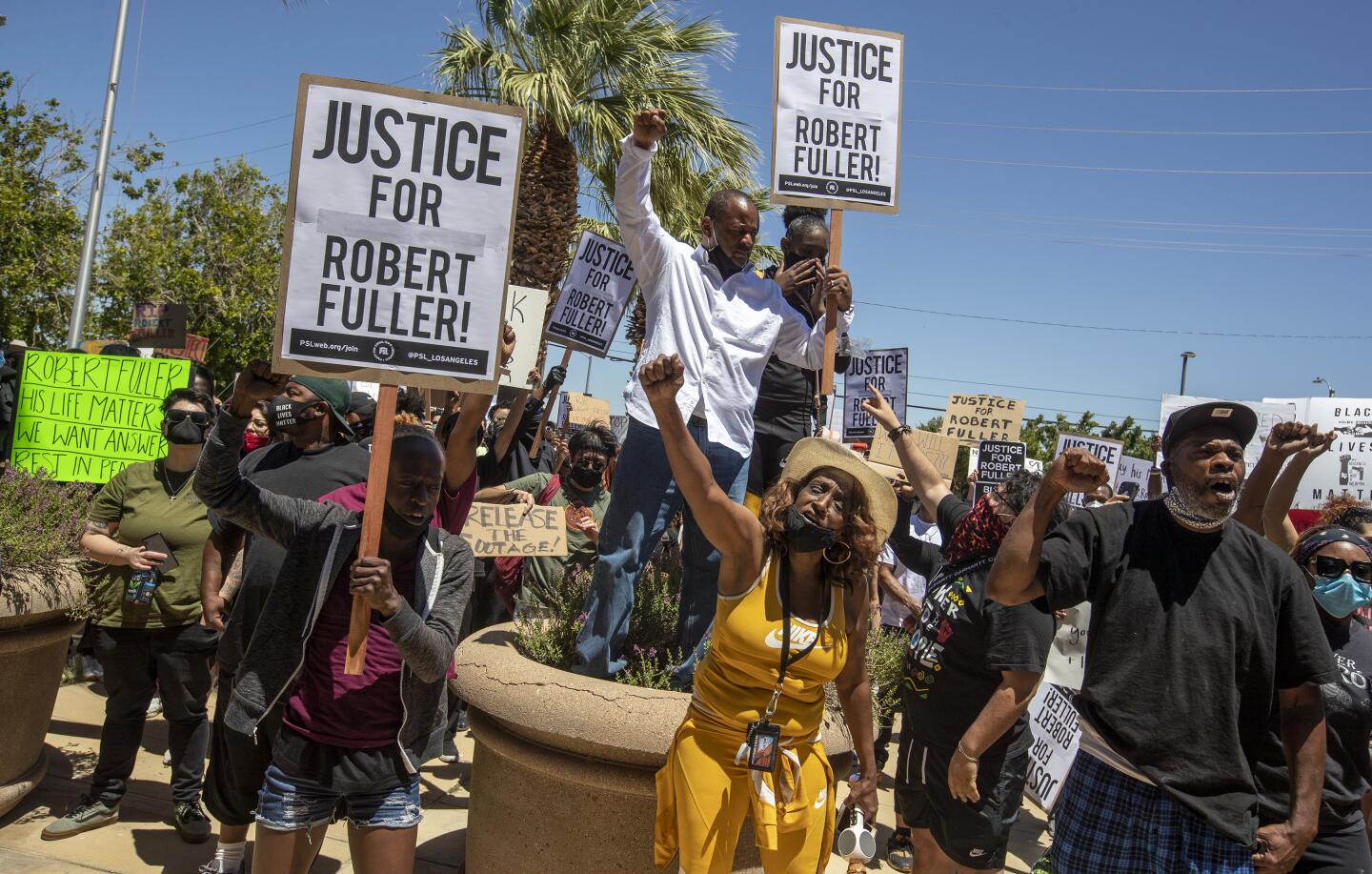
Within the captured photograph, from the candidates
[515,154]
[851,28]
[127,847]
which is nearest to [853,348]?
[851,28]

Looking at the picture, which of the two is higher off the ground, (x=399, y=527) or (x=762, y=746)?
(x=399, y=527)

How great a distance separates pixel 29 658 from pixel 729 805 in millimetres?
3548

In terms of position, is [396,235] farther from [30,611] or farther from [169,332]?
[169,332]

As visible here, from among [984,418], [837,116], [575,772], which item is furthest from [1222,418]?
[984,418]

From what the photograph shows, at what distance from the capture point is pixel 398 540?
3348mm

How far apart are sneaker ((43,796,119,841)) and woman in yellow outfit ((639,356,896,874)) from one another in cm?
312

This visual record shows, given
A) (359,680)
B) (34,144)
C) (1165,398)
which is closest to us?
(359,680)

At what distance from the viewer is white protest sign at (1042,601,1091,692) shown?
568cm

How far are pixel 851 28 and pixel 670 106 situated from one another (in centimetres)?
1014

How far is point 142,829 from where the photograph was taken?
16.2 ft

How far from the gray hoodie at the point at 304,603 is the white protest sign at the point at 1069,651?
3676 mm

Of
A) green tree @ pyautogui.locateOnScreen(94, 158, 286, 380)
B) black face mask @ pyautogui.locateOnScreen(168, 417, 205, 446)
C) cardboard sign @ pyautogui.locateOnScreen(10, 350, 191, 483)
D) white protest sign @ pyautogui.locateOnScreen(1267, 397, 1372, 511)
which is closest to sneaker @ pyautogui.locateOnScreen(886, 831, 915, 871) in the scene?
black face mask @ pyautogui.locateOnScreen(168, 417, 205, 446)

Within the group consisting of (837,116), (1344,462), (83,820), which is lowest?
(83,820)

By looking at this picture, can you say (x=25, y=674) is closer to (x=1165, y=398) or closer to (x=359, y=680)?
(x=359, y=680)
